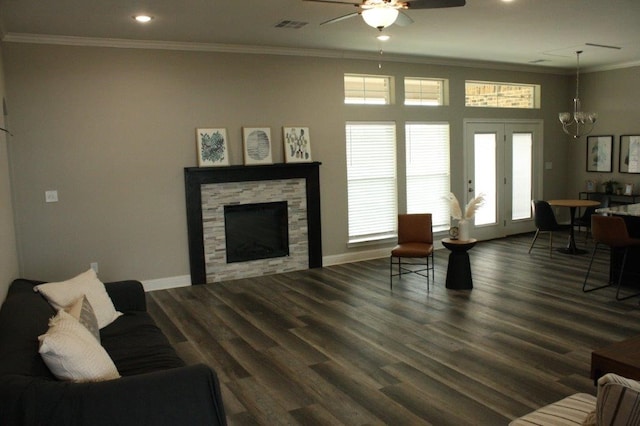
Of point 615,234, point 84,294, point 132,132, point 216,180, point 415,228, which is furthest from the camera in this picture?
point 216,180

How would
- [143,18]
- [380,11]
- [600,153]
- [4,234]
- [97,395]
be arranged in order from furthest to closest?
1. [600,153]
2. [143,18]
3. [4,234]
4. [380,11]
5. [97,395]

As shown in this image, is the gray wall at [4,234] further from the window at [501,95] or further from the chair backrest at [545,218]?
the chair backrest at [545,218]

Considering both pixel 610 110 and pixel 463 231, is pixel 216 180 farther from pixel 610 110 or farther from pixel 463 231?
pixel 610 110

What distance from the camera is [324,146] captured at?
6.96 metres

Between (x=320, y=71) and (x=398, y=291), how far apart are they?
3071 millimetres

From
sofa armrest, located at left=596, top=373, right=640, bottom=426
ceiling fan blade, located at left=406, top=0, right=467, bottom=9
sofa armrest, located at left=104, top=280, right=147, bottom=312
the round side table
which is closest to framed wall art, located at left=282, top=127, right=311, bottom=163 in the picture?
the round side table

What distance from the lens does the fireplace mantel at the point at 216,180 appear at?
6.13m

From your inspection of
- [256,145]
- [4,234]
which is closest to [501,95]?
[256,145]

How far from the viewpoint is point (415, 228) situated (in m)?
6.10

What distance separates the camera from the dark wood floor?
3.21m

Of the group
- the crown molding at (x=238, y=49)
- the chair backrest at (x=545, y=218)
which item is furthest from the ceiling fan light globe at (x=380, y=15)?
the chair backrest at (x=545, y=218)

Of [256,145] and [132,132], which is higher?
[132,132]

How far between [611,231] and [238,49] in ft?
15.1

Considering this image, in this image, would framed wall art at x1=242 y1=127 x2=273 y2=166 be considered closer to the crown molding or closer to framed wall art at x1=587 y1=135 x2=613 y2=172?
the crown molding
